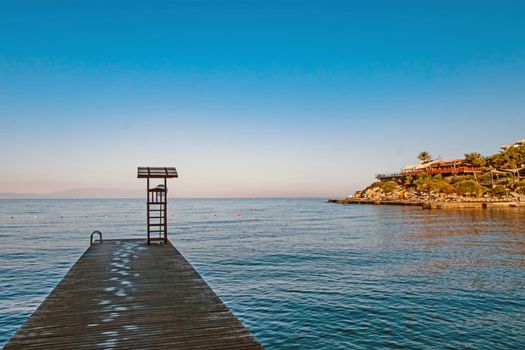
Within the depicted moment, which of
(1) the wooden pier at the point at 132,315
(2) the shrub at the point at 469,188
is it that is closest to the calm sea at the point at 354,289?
(1) the wooden pier at the point at 132,315

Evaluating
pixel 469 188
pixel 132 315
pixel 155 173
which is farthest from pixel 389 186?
pixel 132 315

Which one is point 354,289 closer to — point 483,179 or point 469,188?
point 469,188

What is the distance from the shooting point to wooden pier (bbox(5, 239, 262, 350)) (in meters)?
8.01

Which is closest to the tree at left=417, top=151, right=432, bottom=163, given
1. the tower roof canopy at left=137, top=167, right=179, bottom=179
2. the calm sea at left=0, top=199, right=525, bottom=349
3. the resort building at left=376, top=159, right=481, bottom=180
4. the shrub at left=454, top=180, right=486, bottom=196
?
the resort building at left=376, top=159, right=481, bottom=180

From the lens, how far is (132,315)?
390 inches

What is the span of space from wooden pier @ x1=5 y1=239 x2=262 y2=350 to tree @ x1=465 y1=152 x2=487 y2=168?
464 ft

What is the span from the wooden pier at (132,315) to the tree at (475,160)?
142 metres

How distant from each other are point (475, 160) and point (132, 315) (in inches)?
5805

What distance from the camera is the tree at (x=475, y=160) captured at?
134 meters

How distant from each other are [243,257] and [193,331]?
22212 mm

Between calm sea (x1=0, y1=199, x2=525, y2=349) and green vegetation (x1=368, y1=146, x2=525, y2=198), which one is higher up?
green vegetation (x1=368, y1=146, x2=525, y2=198)

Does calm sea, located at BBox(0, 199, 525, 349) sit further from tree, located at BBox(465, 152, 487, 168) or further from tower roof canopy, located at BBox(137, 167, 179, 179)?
tree, located at BBox(465, 152, 487, 168)

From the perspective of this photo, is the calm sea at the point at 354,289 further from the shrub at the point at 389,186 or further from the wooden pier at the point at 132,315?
the shrub at the point at 389,186

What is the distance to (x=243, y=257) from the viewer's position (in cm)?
3067
